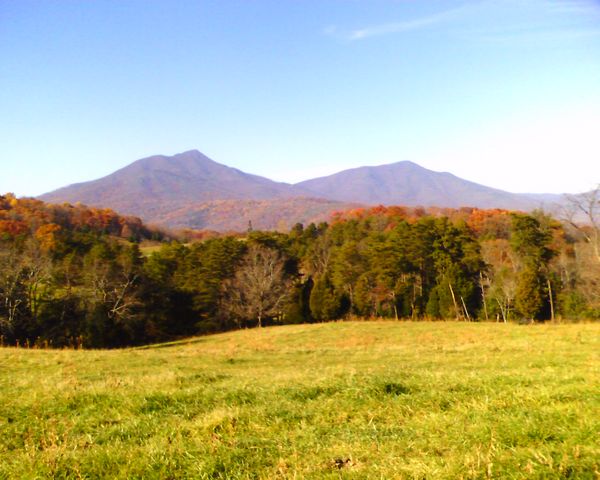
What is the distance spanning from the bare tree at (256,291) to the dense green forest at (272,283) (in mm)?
173

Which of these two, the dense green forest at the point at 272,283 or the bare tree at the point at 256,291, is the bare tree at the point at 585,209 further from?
the bare tree at the point at 256,291

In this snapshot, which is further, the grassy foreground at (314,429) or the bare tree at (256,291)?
the bare tree at (256,291)

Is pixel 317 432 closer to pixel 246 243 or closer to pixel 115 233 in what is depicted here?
pixel 246 243

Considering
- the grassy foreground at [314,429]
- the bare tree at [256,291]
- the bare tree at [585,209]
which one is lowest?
the bare tree at [256,291]

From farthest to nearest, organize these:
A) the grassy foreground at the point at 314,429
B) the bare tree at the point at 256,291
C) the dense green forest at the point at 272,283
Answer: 1. the bare tree at the point at 256,291
2. the dense green forest at the point at 272,283
3. the grassy foreground at the point at 314,429

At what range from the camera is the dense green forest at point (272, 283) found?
44.1 metres

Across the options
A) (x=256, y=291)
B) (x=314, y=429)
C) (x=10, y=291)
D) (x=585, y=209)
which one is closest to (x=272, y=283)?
(x=256, y=291)

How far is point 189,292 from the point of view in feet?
184

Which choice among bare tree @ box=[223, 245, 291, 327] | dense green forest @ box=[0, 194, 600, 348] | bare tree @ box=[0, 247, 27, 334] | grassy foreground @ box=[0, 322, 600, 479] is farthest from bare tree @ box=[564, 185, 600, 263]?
bare tree @ box=[0, 247, 27, 334]

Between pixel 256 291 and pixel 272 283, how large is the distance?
2.57 m

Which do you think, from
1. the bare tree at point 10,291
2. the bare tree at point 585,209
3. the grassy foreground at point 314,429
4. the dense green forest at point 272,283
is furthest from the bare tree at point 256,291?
the grassy foreground at point 314,429

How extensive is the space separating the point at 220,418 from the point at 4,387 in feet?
20.8

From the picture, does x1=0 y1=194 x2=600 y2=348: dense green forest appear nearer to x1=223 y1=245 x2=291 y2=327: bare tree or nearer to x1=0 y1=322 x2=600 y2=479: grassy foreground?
x1=223 y1=245 x2=291 y2=327: bare tree

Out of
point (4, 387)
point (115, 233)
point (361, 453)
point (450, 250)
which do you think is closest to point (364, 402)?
point (361, 453)
